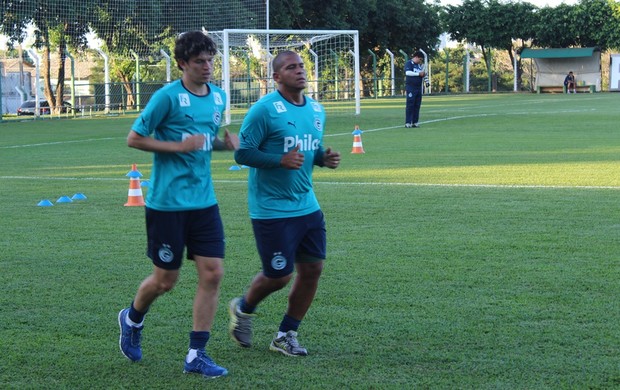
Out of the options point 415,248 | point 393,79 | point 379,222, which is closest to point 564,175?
point 379,222

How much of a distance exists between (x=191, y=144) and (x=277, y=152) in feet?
2.07

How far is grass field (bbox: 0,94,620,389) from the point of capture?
5.17 metres

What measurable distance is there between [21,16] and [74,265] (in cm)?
3239

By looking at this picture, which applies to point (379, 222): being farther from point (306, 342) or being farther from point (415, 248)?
point (306, 342)

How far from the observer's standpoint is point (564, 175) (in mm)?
14070

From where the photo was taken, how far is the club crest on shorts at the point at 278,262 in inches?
214

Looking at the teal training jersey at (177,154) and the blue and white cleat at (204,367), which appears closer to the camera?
the blue and white cleat at (204,367)

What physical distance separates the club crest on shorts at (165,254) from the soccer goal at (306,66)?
2690cm

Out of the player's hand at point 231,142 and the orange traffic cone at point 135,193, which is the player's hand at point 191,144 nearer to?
the player's hand at point 231,142

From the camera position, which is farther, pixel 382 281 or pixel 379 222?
pixel 379 222

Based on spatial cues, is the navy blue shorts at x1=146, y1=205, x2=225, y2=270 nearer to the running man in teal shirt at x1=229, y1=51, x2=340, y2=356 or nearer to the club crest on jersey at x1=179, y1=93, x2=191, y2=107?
the running man in teal shirt at x1=229, y1=51, x2=340, y2=356

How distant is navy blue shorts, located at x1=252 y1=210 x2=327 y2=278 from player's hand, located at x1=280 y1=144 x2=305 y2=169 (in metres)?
0.33

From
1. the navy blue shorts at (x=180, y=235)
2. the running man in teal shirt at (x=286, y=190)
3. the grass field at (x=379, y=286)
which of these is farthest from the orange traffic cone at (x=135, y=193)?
the navy blue shorts at (x=180, y=235)

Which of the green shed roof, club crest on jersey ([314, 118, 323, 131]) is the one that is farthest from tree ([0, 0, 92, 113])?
the green shed roof
